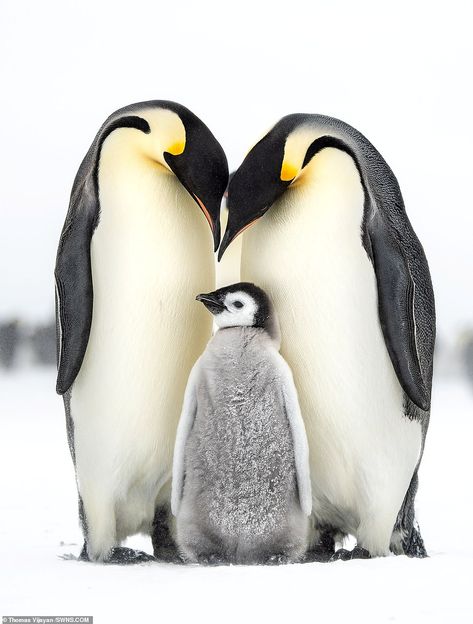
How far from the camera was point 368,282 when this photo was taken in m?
2.93

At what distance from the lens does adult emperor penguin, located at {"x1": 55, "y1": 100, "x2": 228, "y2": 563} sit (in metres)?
2.95

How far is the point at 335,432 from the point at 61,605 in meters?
0.93

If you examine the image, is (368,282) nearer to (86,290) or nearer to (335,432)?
(335,432)

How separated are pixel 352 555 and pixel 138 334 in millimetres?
783

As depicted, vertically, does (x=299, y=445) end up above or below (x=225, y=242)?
below

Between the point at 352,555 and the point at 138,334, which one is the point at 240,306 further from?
the point at 352,555

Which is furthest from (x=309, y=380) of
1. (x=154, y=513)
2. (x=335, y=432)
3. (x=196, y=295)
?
(x=154, y=513)

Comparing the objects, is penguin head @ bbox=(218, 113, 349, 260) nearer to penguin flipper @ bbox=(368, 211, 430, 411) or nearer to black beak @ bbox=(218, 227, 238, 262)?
black beak @ bbox=(218, 227, 238, 262)

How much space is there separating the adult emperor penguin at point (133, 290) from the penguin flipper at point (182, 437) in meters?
0.17

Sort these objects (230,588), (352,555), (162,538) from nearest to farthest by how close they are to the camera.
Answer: (230,588), (352,555), (162,538)

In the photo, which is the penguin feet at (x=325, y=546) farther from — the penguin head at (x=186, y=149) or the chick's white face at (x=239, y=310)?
the penguin head at (x=186, y=149)

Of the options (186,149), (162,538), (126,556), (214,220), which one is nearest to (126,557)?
(126,556)

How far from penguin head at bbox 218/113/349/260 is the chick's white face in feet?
0.38

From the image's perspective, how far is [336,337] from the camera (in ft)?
9.66
